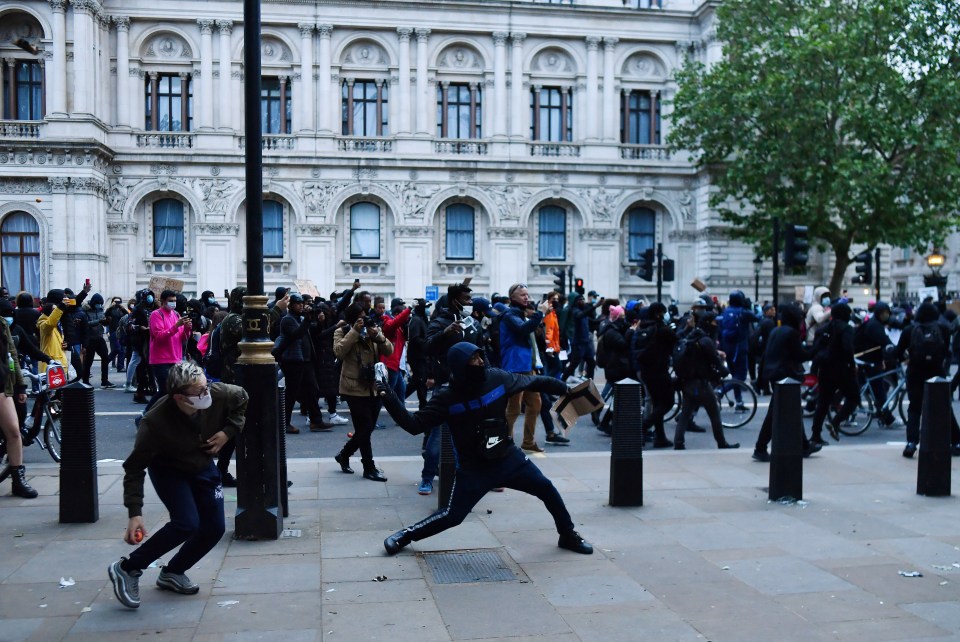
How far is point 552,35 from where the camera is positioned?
36219mm

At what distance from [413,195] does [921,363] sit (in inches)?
1020

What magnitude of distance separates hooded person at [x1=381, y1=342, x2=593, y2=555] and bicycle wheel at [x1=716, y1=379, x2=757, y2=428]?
25.4 ft

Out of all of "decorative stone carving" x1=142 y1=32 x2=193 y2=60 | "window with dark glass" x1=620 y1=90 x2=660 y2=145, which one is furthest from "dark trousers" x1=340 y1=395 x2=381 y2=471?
"window with dark glass" x1=620 y1=90 x2=660 y2=145

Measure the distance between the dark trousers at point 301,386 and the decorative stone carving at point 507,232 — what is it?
23.0 m

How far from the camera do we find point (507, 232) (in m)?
35.9

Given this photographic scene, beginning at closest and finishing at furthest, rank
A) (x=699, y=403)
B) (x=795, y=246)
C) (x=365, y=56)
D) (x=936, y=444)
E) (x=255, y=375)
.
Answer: (x=255, y=375) < (x=936, y=444) < (x=699, y=403) < (x=795, y=246) < (x=365, y=56)

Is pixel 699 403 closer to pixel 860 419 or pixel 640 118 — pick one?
pixel 860 419

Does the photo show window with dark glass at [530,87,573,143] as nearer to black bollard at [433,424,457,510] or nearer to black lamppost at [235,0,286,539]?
black bollard at [433,424,457,510]

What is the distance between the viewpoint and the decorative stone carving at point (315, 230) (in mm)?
34500

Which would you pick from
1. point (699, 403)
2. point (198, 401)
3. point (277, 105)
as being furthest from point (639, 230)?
point (198, 401)

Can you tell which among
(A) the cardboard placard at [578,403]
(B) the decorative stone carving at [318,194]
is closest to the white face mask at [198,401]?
(A) the cardboard placard at [578,403]

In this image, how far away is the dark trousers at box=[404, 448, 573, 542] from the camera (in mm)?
6352

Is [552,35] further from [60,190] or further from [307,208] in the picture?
[60,190]

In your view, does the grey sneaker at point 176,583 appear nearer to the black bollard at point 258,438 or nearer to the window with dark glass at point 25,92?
the black bollard at point 258,438
